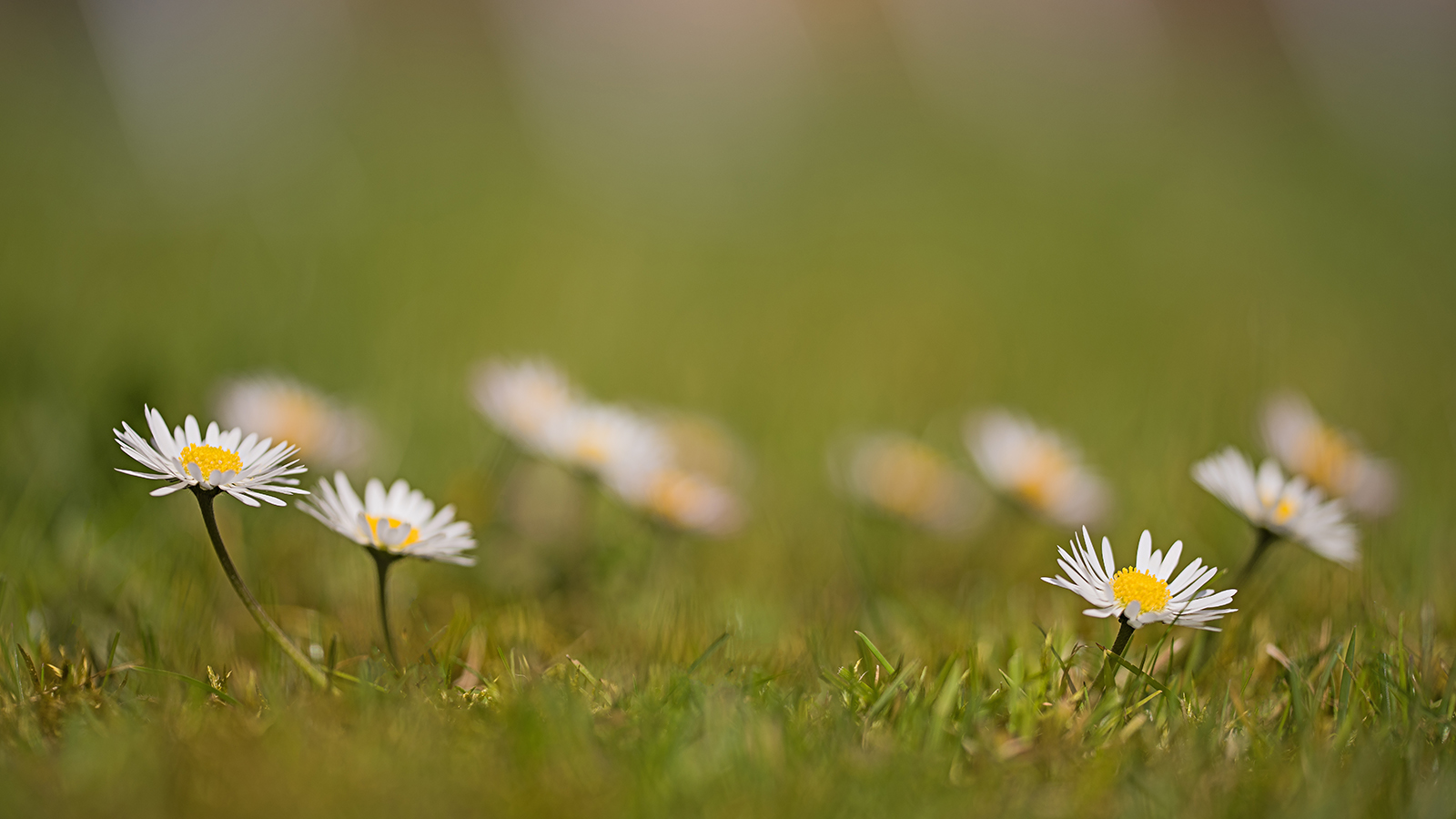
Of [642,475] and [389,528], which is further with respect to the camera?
[642,475]

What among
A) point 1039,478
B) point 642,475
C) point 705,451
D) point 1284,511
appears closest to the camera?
point 1284,511

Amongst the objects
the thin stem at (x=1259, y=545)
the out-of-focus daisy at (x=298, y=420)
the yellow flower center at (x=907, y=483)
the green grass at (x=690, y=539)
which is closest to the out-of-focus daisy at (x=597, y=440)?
the green grass at (x=690, y=539)

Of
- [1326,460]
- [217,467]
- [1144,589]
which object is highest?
[1326,460]

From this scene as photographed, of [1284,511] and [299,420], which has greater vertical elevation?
[1284,511]

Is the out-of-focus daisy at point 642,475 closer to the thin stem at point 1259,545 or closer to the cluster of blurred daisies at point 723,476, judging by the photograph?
the cluster of blurred daisies at point 723,476

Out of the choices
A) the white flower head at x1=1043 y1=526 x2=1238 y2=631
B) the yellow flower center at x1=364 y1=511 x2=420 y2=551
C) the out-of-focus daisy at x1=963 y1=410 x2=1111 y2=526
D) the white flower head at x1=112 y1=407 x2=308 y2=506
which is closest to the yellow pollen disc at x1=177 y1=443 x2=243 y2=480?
the white flower head at x1=112 y1=407 x2=308 y2=506

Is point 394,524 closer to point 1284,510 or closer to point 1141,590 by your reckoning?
point 1141,590

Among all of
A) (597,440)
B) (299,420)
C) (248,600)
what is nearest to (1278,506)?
(597,440)
